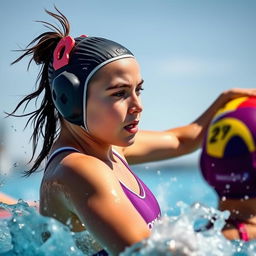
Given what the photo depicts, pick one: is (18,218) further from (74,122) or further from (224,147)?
(224,147)

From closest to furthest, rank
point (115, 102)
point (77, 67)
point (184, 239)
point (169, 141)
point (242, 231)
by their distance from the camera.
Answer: point (184, 239) < point (115, 102) < point (77, 67) < point (242, 231) < point (169, 141)

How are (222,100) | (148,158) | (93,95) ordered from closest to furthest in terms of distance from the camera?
(93,95), (222,100), (148,158)

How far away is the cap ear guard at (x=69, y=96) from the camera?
2.76 meters

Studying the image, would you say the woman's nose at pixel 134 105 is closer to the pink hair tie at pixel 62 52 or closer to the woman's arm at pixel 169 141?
the pink hair tie at pixel 62 52

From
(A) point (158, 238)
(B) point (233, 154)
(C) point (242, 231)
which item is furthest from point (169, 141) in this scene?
(A) point (158, 238)

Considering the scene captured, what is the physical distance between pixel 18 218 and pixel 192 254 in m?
1.15

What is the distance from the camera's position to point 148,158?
388 cm

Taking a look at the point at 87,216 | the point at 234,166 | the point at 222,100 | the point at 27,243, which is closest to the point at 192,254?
the point at 87,216

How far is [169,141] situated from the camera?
3.89 m

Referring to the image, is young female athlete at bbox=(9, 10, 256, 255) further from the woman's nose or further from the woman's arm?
the woman's arm

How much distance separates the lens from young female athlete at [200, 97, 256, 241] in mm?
2955

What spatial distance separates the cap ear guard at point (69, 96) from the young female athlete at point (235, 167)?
80 centimetres

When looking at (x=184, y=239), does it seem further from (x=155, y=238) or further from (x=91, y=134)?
(x=91, y=134)

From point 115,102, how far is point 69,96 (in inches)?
10.1
